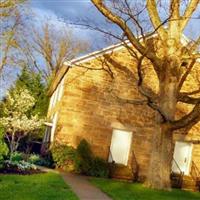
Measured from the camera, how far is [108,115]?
27.1 m

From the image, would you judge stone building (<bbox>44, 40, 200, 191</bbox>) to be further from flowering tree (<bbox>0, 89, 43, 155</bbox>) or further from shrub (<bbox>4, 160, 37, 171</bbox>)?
shrub (<bbox>4, 160, 37, 171</bbox>)

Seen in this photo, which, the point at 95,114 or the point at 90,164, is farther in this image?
the point at 95,114

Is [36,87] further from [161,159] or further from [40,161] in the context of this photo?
[161,159]

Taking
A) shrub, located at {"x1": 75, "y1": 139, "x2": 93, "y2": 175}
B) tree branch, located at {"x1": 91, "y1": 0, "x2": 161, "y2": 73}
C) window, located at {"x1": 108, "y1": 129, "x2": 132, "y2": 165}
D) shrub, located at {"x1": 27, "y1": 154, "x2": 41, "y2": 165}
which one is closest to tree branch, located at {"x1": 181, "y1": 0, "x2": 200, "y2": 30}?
tree branch, located at {"x1": 91, "y1": 0, "x2": 161, "y2": 73}

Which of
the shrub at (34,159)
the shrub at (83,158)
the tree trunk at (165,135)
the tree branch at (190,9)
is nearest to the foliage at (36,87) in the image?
the shrub at (34,159)

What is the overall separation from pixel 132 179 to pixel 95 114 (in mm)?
4050

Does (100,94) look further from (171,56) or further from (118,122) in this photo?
(171,56)

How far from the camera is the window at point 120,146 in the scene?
27172mm

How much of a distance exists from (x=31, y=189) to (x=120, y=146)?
523 inches

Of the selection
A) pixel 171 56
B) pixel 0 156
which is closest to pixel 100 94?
pixel 171 56

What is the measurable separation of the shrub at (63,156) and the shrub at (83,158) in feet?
1.08

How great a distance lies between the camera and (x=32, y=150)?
119 ft

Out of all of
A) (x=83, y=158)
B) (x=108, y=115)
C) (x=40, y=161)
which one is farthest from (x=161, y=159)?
(x=40, y=161)

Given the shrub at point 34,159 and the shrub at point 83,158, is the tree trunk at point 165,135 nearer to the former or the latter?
the shrub at point 83,158
